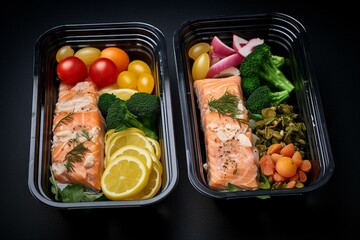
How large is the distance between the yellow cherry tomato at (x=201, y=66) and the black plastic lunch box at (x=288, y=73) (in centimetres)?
4

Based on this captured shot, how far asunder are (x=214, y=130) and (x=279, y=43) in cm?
69

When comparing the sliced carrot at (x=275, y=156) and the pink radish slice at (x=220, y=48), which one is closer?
the sliced carrot at (x=275, y=156)

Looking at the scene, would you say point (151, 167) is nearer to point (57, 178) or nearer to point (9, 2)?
point (57, 178)

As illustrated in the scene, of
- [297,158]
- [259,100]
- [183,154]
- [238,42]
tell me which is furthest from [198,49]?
[297,158]

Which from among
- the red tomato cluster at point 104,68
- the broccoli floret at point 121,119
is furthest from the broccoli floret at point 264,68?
the broccoli floret at point 121,119

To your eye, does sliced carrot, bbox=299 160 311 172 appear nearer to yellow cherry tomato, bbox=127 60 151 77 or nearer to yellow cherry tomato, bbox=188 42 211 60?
yellow cherry tomato, bbox=188 42 211 60

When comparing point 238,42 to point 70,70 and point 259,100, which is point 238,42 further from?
point 70,70

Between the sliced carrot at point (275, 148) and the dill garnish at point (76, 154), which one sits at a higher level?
the dill garnish at point (76, 154)

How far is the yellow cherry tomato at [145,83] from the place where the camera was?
300 centimetres

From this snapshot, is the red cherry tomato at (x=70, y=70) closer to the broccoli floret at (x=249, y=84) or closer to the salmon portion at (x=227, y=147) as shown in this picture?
the salmon portion at (x=227, y=147)

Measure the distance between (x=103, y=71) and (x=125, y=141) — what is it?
1.33 feet

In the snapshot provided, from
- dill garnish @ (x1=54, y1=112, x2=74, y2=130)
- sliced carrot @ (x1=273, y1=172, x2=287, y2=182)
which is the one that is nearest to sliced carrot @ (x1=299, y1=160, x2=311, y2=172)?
sliced carrot @ (x1=273, y1=172, x2=287, y2=182)

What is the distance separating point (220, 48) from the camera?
3113mm

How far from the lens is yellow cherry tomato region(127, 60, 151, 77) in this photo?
3.09m
